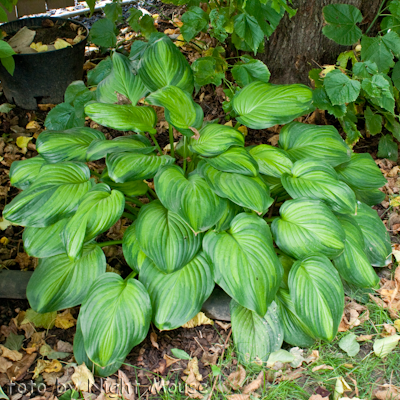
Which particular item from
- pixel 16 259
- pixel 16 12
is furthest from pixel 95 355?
pixel 16 12

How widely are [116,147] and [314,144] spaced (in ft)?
3.42

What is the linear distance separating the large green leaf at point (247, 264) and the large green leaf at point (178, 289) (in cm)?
9

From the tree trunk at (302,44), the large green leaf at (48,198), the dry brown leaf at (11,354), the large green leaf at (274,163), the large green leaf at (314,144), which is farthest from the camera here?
the tree trunk at (302,44)

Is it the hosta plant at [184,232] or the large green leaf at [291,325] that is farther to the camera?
the large green leaf at [291,325]

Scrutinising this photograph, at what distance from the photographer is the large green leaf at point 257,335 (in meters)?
1.72

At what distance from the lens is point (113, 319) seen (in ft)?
5.17

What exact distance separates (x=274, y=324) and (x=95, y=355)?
0.78 metres

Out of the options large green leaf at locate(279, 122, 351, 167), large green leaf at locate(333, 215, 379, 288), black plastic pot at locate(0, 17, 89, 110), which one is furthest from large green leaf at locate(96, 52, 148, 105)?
large green leaf at locate(333, 215, 379, 288)

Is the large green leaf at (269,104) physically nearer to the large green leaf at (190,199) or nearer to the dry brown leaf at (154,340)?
the large green leaf at (190,199)

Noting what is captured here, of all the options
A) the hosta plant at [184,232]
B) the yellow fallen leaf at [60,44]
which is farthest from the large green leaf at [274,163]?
the yellow fallen leaf at [60,44]

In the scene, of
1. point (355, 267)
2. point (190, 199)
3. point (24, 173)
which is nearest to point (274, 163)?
point (190, 199)

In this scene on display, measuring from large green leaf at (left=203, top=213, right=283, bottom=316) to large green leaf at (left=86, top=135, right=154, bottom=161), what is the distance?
509 mm

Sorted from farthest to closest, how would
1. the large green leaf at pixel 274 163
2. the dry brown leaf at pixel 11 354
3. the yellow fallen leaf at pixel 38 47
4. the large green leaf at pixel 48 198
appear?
the yellow fallen leaf at pixel 38 47, the large green leaf at pixel 274 163, the dry brown leaf at pixel 11 354, the large green leaf at pixel 48 198

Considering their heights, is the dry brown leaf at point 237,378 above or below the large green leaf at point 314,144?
below
